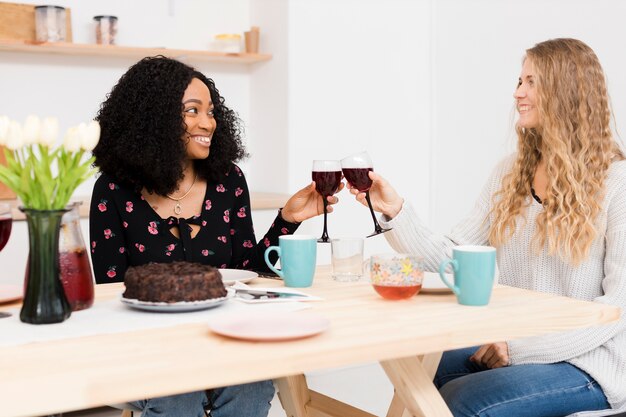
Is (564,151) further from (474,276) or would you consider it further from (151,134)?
(151,134)

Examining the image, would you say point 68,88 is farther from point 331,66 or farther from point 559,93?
point 559,93

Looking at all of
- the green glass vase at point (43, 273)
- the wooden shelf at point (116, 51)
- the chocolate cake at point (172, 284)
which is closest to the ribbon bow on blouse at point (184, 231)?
the chocolate cake at point (172, 284)

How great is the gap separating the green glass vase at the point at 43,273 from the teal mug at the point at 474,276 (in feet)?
2.22

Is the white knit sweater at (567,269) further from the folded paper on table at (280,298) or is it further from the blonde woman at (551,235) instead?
the folded paper on table at (280,298)

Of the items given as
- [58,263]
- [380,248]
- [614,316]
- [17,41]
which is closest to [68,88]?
[17,41]

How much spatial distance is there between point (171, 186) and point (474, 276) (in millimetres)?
1051

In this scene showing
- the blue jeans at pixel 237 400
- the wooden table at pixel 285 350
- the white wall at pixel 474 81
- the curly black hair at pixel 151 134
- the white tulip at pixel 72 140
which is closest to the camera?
the wooden table at pixel 285 350

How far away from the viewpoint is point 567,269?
187cm

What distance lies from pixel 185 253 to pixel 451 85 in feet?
8.07

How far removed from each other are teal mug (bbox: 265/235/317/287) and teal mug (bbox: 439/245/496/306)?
302 millimetres

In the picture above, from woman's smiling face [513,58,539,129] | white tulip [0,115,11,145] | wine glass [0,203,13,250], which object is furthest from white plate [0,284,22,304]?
woman's smiling face [513,58,539,129]

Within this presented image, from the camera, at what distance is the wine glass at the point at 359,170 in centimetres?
180

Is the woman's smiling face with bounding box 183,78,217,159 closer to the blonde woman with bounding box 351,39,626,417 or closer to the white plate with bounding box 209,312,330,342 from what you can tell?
the blonde woman with bounding box 351,39,626,417

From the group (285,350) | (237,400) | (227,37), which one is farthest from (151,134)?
(227,37)
